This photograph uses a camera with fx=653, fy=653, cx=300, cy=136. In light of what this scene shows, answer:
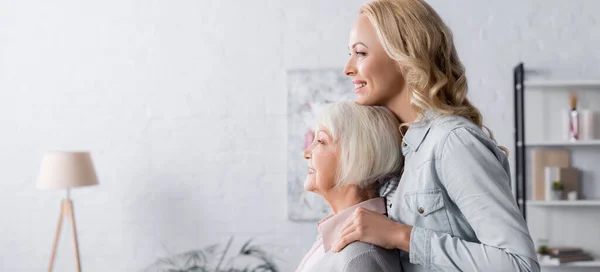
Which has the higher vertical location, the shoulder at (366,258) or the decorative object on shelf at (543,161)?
the shoulder at (366,258)

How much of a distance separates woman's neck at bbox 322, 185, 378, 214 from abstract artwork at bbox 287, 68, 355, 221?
274 centimetres

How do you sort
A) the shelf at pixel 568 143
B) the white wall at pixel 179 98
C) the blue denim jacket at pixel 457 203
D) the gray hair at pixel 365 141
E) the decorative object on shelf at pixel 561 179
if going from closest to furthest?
the blue denim jacket at pixel 457 203 → the gray hair at pixel 365 141 → the shelf at pixel 568 143 → the decorative object on shelf at pixel 561 179 → the white wall at pixel 179 98

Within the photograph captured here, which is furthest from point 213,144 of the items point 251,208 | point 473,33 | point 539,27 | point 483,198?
point 483,198

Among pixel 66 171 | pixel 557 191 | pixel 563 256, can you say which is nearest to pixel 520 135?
pixel 557 191

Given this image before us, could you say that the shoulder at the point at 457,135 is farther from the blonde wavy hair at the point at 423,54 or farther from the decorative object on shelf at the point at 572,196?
the decorative object on shelf at the point at 572,196


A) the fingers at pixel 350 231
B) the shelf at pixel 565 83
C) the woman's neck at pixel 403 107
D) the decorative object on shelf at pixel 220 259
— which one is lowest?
the decorative object on shelf at pixel 220 259

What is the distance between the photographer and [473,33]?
169 inches

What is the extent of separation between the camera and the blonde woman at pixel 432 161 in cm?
127

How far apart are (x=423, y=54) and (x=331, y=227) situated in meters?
0.46

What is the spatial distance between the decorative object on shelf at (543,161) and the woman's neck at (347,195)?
9.49ft

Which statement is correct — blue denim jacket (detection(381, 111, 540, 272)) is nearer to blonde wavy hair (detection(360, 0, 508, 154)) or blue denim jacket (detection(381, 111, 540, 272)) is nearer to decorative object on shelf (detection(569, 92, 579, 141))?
blonde wavy hair (detection(360, 0, 508, 154))

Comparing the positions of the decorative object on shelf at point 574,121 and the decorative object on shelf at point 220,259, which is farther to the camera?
the decorative object on shelf at point 220,259

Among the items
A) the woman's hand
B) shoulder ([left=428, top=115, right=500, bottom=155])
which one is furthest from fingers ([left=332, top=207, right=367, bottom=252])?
shoulder ([left=428, top=115, right=500, bottom=155])

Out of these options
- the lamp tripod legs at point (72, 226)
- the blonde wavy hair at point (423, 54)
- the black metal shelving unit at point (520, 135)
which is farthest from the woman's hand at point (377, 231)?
the lamp tripod legs at point (72, 226)
